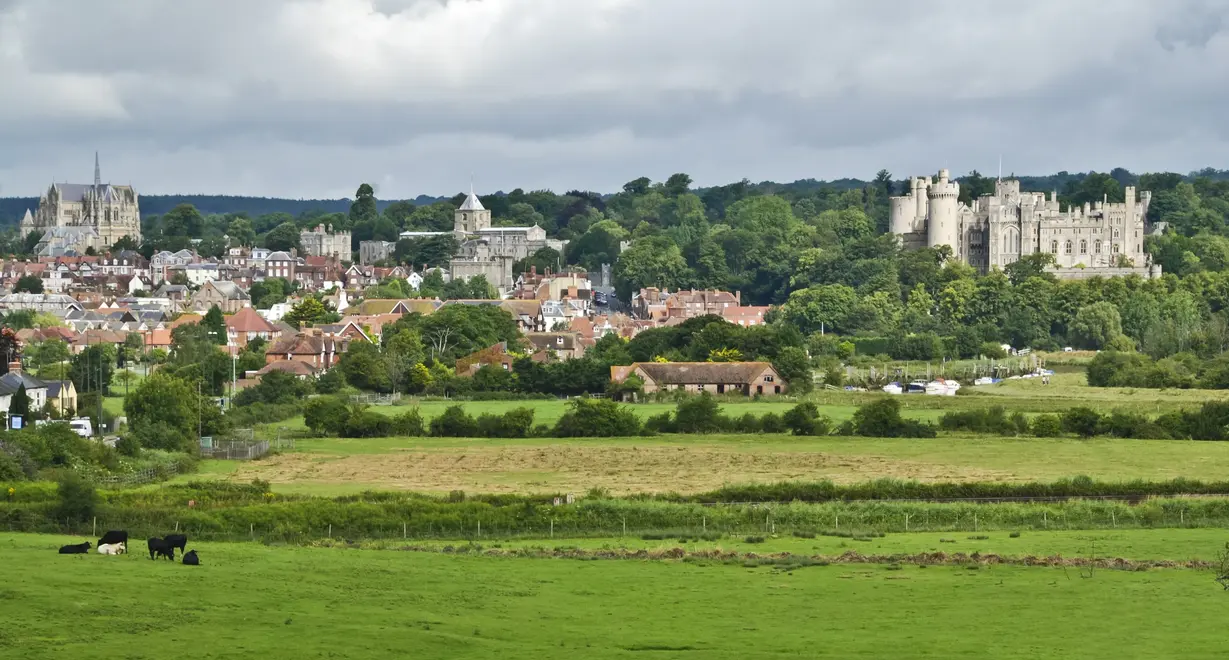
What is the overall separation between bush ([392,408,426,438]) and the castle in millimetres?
70241

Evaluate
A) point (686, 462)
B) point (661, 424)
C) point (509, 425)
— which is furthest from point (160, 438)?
point (661, 424)

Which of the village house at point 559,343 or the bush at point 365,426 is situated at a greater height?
the village house at point 559,343

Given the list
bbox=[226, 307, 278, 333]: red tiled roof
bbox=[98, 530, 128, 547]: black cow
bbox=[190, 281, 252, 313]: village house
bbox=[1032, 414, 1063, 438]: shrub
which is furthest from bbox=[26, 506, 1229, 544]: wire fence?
bbox=[190, 281, 252, 313]: village house

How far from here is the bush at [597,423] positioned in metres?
59.2

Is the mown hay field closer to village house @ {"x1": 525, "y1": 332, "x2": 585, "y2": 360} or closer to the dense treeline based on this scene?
the dense treeline

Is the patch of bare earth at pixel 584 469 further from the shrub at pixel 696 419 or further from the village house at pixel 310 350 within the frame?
the village house at pixel 310 350

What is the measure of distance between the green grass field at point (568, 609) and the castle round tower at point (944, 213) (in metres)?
99.8

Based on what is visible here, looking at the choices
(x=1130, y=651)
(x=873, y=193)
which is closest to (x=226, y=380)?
(x=1130, y=651)

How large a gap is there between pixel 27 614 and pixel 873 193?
162322mm

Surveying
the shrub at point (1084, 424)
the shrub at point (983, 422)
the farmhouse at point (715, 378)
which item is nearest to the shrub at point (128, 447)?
the shrub at point (983, 422)

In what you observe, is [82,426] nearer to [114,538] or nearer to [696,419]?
[696,419]

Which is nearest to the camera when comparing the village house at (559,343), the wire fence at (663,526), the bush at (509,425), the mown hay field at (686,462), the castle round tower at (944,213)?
the wire fence at (663,526)

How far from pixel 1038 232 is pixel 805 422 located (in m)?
72.6

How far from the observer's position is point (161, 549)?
31.5m
